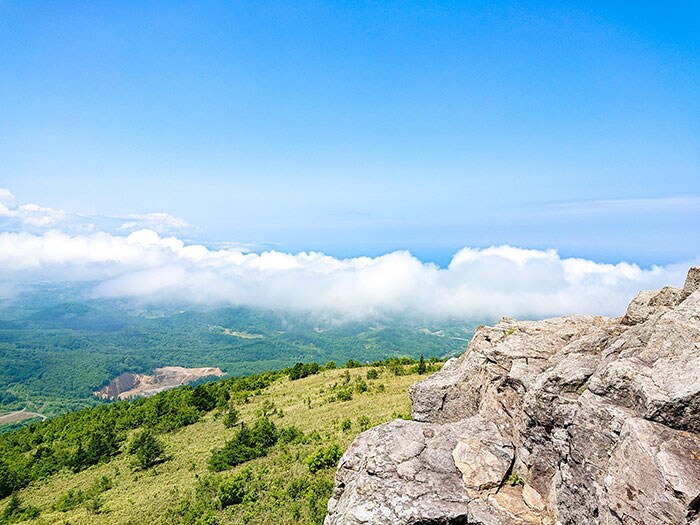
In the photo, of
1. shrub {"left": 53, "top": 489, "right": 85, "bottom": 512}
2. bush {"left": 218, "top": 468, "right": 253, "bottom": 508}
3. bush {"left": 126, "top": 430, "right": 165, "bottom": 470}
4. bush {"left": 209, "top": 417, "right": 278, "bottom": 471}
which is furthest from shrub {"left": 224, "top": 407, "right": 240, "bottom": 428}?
bush {"left": 218, "top": 468, "right": 253, "bottom": 508}

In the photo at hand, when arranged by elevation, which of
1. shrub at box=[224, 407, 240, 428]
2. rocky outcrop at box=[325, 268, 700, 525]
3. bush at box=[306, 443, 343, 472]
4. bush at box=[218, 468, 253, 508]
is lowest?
shrub at box=[224, 407, 240, 428]

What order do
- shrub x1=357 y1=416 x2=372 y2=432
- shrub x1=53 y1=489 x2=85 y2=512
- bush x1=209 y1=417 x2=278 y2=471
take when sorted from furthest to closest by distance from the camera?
1. shrub x1=53 y1=489 x2=85 y2=512
2. shrub x1=357 y1=416 x2=372 y2=432
3. bush x1=209 y1=417 x2=278 y2=471

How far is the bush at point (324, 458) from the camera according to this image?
26.7 meters

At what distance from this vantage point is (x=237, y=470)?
97.8 ft

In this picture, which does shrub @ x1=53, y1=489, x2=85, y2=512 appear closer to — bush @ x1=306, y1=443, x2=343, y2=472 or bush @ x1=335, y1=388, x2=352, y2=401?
bush @ x1=306, y1=443, x2=343, y2=472

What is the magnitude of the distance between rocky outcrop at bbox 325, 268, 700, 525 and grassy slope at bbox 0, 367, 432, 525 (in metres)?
9.04

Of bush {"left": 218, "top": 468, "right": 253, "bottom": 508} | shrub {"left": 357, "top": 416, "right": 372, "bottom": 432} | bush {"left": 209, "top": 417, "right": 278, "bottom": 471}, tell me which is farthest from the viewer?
shrub {"left": 357, "top": 416, "right": 372, "bottom": 432}

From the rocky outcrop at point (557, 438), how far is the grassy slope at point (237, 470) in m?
9.04

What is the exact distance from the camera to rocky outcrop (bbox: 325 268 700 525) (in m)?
10.8

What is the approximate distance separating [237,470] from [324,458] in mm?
8111

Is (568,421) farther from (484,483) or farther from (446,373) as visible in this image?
(446,373)

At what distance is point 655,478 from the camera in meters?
10.3

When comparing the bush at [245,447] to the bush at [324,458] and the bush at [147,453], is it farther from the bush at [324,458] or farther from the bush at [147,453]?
the bush at [147,453]

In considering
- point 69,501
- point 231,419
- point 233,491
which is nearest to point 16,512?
point 69,501
